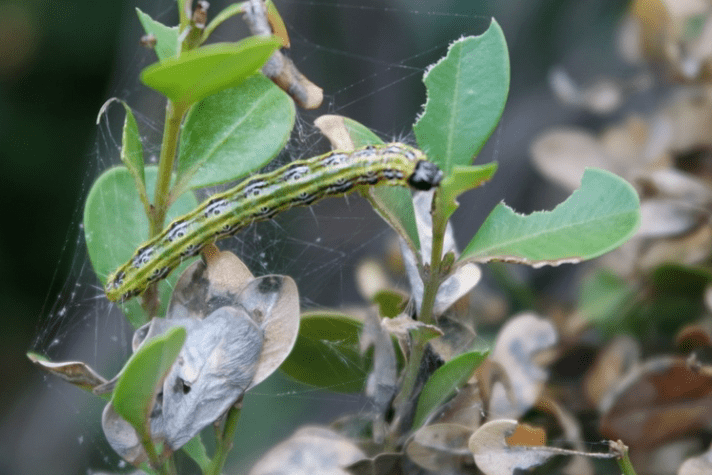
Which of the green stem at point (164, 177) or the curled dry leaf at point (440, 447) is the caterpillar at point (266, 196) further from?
the curled dry leaf at point (440, 447)

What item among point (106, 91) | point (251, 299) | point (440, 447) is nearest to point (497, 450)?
point (440, 447)

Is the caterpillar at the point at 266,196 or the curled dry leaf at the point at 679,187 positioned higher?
the caterpillar at the point at 266,196

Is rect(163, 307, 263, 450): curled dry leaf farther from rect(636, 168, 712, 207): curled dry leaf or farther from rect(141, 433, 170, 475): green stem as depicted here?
rect(636, 168, 712, 207): curled dry leaf

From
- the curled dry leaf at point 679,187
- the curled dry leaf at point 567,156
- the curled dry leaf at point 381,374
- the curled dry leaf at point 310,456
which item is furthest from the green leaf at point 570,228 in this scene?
the curled dry leaf at point 567,156

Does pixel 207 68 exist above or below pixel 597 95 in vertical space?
above

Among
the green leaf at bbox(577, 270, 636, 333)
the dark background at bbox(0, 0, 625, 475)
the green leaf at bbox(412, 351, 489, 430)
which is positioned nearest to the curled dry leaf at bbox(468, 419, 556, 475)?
the green leaf at bbox(412, 351, 489, 430)

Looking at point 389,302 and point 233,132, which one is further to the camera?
point 389,302

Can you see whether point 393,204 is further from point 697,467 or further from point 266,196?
point 697,467
